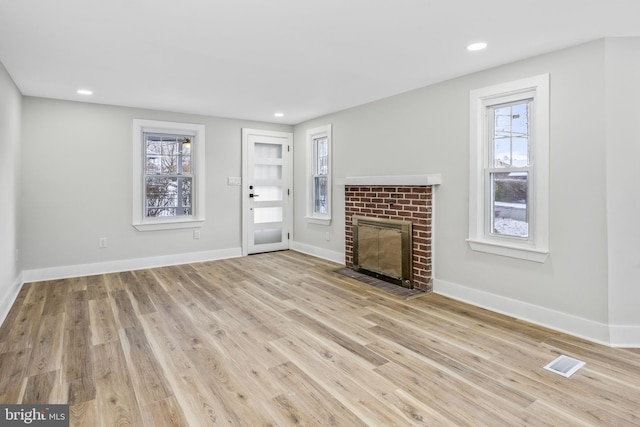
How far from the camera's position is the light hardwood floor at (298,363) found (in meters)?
1.85

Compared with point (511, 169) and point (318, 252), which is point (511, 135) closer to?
point (511, 169)

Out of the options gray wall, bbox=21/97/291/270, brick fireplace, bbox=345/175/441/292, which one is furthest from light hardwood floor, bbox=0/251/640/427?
gray wall, bbox=21/97/291/270

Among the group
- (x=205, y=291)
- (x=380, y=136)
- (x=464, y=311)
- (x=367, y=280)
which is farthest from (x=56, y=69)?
(x=464, y=311)

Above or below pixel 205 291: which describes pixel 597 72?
above

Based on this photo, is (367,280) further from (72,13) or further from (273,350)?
(72,13)

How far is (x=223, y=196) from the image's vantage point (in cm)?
575

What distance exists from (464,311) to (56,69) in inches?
178

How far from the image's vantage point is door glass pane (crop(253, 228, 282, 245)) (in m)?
6.14

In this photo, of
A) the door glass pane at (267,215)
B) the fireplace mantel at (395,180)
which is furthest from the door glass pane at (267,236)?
the fireplace mantel at (395,180)

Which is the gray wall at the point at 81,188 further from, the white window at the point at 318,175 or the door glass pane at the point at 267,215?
the white window at the point at 318,175

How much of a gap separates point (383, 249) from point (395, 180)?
0.87 m

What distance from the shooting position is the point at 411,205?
13.3ft

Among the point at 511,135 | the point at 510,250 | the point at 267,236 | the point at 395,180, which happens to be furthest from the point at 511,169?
the point at 267,236

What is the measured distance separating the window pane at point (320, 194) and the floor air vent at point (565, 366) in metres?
3.86
